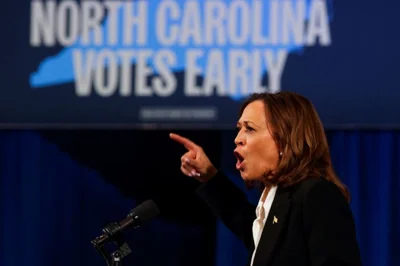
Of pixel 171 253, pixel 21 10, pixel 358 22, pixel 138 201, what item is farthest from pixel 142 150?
pixel 358 22

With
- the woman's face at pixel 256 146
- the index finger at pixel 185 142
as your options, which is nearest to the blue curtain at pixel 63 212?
the index finger at pixel 185 142

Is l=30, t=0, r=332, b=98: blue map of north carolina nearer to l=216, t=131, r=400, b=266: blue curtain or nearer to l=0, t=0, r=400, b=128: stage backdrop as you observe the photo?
l=0, t=0, r=400, b=128: stage backdrop

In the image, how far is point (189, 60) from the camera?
365cm

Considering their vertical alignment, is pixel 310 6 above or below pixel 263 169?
above

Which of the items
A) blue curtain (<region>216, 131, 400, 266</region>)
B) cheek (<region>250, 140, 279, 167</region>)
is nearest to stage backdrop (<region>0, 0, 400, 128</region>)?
blue curtain (<region>216, 131, 400, 266</region>)

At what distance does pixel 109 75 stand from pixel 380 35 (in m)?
1.26

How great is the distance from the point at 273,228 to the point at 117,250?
1.17 feet

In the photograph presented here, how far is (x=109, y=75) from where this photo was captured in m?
3.69

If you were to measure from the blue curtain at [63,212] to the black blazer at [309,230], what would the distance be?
2285 mm

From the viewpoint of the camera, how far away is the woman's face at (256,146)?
5.34ft

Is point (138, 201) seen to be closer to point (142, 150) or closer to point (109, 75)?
point (142, 150)

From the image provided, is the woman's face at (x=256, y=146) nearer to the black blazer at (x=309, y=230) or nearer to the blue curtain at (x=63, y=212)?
the black blazer at (x=309, y=230)

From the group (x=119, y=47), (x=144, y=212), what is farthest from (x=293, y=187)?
(x=119, y=47)

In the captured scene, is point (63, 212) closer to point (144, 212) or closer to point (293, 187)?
point (144, 212)
